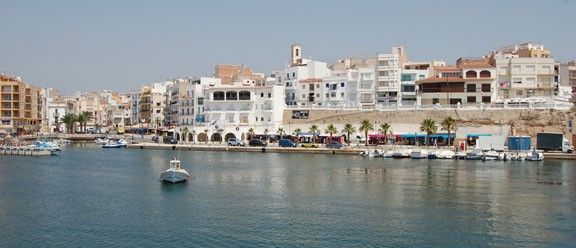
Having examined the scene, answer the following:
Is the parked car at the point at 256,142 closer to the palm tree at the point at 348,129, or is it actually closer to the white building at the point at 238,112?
the white building at the point at 238,112

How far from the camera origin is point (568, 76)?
3787 inches

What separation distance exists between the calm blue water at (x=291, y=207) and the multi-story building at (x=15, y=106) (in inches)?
2320

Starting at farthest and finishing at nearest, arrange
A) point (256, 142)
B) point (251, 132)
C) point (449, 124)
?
point (251, 132) < point (256, 142) < point (449, 124)

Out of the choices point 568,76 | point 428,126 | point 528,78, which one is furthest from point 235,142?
point 568,76

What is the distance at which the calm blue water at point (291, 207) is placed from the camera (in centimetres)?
2644

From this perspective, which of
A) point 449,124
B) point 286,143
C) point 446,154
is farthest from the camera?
point 286,143

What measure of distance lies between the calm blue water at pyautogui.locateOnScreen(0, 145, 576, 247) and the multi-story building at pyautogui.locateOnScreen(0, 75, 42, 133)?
5893 centimetres

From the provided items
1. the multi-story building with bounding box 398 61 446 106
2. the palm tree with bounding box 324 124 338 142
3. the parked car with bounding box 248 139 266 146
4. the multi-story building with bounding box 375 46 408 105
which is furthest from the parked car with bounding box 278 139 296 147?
the multi-story building with bounding box 398 61 446 106

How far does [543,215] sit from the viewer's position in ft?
102

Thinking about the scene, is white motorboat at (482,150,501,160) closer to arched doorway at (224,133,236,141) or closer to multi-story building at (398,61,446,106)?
multi-story building at (398,61,446,106)

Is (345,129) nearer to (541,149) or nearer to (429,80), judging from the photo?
(429,80)

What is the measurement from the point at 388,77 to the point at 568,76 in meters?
30.4

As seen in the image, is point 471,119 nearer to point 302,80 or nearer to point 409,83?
point 409,83

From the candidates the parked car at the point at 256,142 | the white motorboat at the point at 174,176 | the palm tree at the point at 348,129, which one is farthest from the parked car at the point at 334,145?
the white motorboat at the point at 174,176
